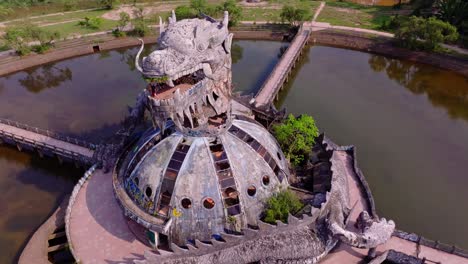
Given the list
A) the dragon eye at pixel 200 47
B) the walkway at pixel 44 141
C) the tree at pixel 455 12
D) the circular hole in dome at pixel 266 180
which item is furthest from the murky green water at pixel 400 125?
the walkway at pixel 44 141

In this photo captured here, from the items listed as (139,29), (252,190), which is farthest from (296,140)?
(139,29)

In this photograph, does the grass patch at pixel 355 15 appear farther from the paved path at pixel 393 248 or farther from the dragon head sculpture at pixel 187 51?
the dragon head sculpture at pixel 187 51

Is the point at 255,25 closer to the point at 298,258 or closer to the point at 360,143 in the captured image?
the point at 360,143

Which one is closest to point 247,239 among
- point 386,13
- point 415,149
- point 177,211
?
point 177,211

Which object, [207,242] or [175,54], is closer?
[175,54]

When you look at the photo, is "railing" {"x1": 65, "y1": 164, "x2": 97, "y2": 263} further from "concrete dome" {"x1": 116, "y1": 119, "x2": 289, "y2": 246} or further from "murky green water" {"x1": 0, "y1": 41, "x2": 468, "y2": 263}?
"murky green water" {"x1": 0, "y1": 41, "x2": 468, "y2": 263}

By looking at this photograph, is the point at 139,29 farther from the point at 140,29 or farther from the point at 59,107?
the point at 59,107

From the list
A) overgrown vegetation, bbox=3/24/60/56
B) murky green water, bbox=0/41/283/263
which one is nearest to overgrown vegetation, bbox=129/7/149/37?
murky green water, bbox=0/41/283/263

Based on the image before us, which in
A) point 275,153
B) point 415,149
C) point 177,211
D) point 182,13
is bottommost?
point 415,149
